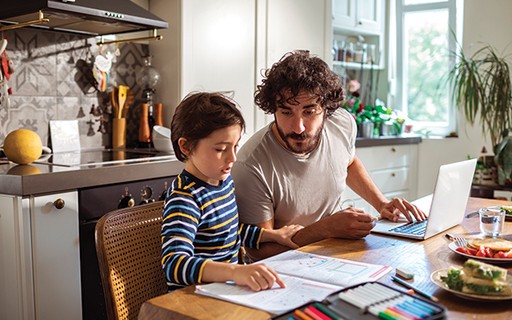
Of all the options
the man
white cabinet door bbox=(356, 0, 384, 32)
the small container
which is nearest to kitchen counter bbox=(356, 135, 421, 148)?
white cabinet door bbox=(356, 0, 384, 32)

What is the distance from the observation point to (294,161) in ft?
6.31

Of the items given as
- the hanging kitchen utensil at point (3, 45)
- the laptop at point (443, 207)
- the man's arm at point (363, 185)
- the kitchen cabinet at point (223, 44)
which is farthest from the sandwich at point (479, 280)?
the hanging kitchen utensil at point (3, 45)

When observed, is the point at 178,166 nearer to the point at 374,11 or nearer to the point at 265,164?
the point at 265,164

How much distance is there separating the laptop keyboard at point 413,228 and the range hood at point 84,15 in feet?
5.35

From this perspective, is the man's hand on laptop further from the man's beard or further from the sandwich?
the sandwich

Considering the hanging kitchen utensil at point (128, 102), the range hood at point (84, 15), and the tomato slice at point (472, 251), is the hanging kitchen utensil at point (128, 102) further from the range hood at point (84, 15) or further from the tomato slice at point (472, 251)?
the tomato slice at point (472, 251)

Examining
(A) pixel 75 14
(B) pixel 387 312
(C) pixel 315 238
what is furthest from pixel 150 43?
(B) pixel 387 312

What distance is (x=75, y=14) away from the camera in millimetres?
2584

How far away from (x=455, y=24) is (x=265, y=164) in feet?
11.5

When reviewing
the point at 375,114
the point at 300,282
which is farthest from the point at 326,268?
the point at 375,114

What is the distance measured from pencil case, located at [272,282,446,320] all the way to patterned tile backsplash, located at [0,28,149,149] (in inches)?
86.0

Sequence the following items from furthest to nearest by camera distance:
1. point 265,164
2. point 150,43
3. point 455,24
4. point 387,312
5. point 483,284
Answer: point 455,24
point 150,43
point 265,164
point 483,284
point 387,312

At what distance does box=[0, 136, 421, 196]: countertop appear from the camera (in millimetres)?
2164

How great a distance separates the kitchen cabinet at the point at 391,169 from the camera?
4324 millimetres
